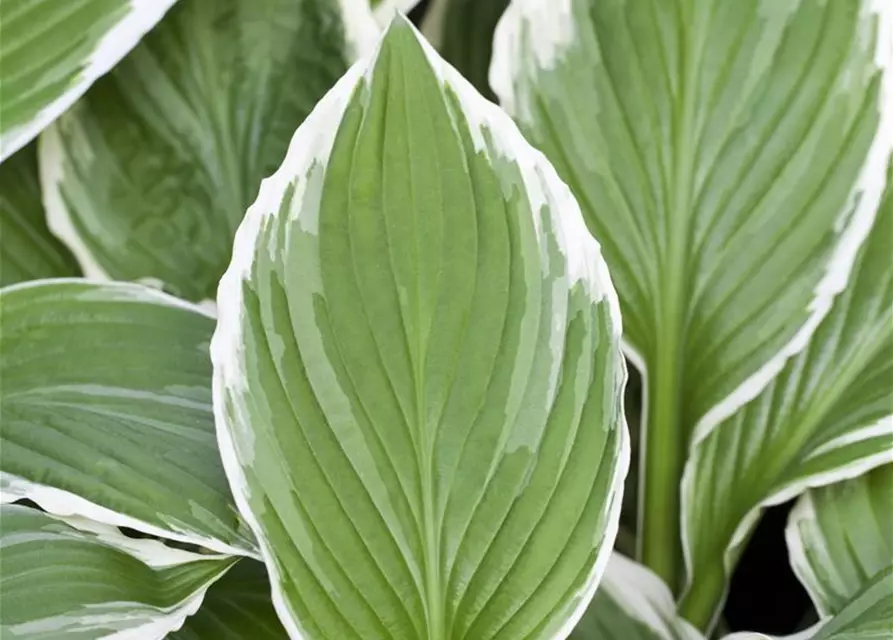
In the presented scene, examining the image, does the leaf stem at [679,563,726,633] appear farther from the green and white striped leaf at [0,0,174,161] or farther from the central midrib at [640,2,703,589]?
the green and white striped leaf at [0,0,174,161]

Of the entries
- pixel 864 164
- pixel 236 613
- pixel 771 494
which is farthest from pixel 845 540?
pixel 236 613

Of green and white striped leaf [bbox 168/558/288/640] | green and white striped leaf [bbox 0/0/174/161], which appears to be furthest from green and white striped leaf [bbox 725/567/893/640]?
green and white striped leaf [bbox 0/0/174/161]

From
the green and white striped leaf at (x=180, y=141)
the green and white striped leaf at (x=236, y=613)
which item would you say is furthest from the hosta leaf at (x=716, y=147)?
the green and white striped leaf at (x=236, y=613)

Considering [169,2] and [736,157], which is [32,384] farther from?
[736,157]

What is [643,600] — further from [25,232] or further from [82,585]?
[25,232]

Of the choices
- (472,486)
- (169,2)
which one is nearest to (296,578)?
(472,486)

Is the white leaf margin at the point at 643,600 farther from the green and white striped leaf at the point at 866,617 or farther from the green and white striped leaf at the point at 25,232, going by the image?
the green and white striped leaf at the point at 25,232
